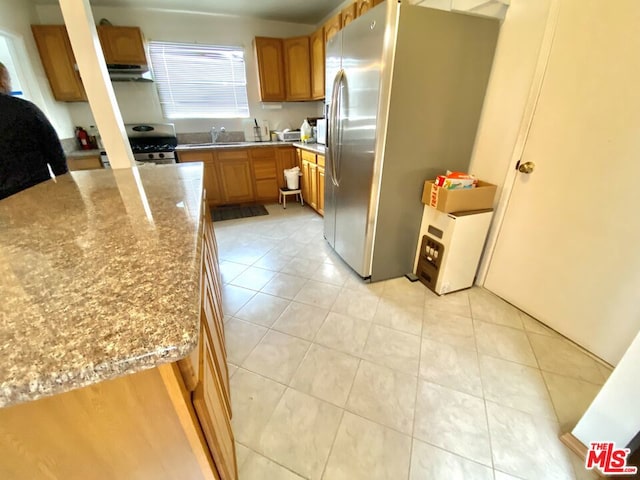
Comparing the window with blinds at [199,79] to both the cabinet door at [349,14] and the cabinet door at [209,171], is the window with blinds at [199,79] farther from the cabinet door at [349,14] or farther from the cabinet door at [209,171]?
the cabinet door at [349,14]

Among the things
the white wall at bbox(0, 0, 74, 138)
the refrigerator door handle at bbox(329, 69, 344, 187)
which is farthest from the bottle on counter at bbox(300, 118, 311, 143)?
the white wall at bbox(0, 0, 74, 138)

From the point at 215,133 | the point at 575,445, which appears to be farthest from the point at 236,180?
the point at 575,445

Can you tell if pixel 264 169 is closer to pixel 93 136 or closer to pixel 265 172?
pixel 265 172

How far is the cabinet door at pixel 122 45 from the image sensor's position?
3115 millimetres

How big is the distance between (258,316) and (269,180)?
256cm

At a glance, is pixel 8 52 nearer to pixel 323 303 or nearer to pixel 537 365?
pixel 323 303

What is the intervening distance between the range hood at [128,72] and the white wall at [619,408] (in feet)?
15.3

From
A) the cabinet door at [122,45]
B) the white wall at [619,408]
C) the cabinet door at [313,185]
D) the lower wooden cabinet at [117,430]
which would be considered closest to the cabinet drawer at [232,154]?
the cabinet door at [313,185]

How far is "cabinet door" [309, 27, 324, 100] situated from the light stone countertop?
3140mm

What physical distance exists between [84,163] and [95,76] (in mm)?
A: 2011

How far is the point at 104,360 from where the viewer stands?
1.29 feet

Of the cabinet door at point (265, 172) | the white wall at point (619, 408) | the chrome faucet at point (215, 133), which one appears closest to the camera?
the white wall at point (619, 408)

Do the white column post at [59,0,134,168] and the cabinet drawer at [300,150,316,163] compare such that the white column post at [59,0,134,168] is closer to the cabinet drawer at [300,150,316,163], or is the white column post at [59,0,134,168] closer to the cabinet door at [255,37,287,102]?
the cabinet drawer at [300,150,316,163]

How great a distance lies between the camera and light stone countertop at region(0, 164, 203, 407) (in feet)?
1.29
